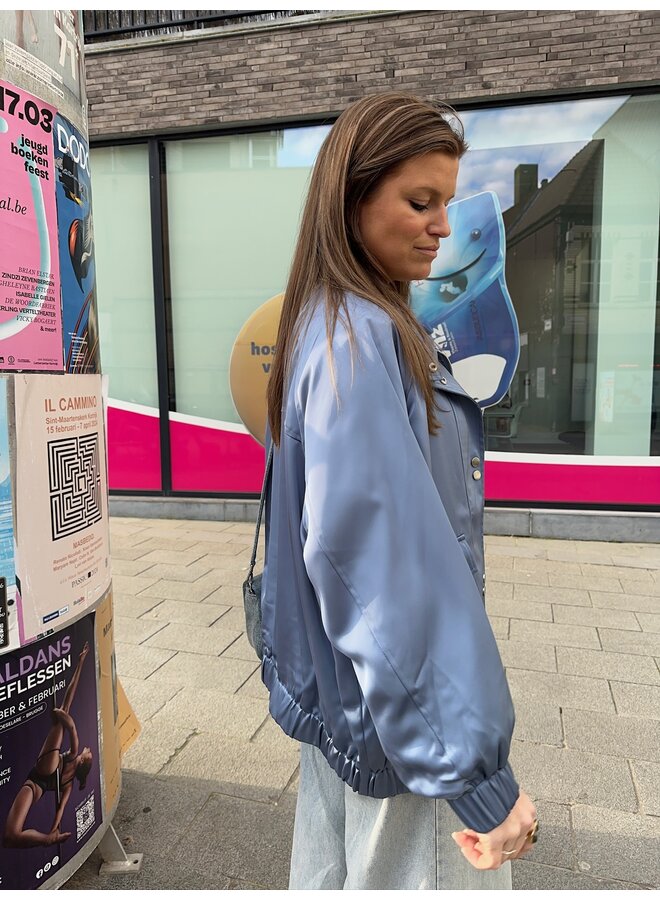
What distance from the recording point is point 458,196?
20.4ft

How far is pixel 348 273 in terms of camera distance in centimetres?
122

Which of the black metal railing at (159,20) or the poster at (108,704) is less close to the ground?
the black metal railing at (159,20)

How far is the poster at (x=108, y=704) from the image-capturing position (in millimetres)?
2041

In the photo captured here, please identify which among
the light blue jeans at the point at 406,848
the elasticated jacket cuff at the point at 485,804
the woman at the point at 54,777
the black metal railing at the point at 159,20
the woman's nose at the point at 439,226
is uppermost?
the black metal railing at the point at 159,20

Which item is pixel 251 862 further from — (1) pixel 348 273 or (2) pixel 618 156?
(2) pixel 618 156

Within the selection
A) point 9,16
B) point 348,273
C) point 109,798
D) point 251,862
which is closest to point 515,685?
point 251,862

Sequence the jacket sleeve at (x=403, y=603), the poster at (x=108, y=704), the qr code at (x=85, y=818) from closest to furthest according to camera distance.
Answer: the jacket sleeve at (x=403, y=603)
the qr code at (x=85, y=818)
the poster at (x=108, y=704)

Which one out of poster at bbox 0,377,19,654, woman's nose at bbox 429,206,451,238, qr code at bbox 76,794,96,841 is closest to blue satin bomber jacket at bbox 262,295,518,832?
woman's nose at bbox 429,206,451,238

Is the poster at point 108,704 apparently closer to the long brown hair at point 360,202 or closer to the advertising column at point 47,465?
the advertising column at point 47,465

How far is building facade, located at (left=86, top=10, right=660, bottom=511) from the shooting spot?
578 cm

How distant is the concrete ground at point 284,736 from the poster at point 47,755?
39 centimetres

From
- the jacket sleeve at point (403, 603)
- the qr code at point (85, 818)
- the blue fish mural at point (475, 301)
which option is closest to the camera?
the jacket sleeve at point (403, 603)

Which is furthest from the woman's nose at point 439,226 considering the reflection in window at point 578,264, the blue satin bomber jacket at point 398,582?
the reflection in window at point 578,264

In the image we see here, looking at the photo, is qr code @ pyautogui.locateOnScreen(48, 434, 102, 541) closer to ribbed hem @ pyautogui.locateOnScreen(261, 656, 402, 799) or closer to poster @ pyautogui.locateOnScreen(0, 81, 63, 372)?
poster @ pyautogui.locateOnScreen(0, 81, 63, 372)
